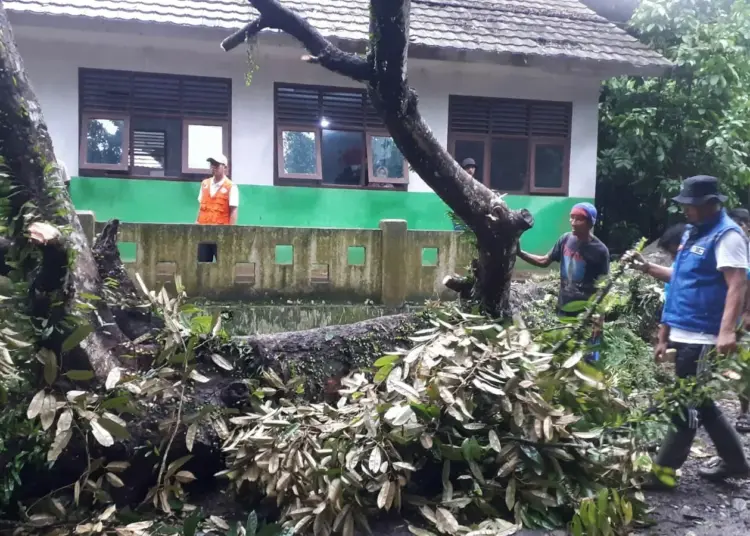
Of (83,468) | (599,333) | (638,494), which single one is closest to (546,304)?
(599,333)

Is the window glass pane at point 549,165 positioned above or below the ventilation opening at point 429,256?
above

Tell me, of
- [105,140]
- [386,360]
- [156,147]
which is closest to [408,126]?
[386,360]

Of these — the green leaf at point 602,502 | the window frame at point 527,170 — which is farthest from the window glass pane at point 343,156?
the green leaf at point 602,502

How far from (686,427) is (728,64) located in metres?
8.08

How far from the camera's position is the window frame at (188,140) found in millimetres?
8594

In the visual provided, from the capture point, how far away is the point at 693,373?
3732 mm

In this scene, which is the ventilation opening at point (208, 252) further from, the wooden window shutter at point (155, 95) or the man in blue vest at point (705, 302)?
the man in blue vest at point (705, 302)

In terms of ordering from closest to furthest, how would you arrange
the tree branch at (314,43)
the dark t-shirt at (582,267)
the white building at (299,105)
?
1. the tree branch at (314,43)
2. the dark t-shirt at (582,267)
3. the white building at (299,105)

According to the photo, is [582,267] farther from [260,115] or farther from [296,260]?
[260,115]

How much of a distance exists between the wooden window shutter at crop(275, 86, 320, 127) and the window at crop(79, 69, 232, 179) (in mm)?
686

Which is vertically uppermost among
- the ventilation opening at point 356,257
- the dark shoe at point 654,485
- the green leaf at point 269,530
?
the ventilation opening at point 356,257

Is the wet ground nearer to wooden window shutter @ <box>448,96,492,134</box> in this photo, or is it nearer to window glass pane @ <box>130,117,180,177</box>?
wooden window shutter @ <box>448,96,492,134</box>

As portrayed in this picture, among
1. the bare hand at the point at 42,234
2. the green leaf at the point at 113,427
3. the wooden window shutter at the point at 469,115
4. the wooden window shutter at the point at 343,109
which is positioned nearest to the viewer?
the bare hand at the point at 42,234

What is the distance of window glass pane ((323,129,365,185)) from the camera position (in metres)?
9.15
